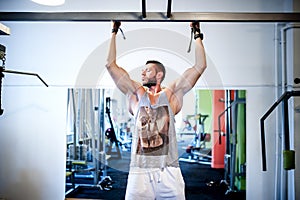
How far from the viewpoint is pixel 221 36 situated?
132 inches

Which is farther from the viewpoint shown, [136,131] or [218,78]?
[218,78]

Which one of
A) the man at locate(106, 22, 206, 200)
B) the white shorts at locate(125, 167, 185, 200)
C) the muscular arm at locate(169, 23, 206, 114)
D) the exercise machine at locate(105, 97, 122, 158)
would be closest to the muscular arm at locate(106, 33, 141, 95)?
the man at locate(106, 22, 206, 200)

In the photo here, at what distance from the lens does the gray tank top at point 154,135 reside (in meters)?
2.08

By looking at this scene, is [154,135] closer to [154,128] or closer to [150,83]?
[154,128]

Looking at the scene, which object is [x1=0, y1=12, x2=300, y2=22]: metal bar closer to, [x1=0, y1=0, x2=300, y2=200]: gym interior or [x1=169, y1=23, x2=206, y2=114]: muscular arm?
[x1=169, y1=23, x2=206, y2=114]: muscular arm

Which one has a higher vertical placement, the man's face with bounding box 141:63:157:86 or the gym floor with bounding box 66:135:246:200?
the man's face with bounding box 141:63:157:86

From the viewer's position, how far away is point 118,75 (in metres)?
2.03

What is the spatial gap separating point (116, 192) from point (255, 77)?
2056 millimetres

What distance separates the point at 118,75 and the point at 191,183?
5.76 feet

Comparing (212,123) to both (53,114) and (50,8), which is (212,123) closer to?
(53,114)

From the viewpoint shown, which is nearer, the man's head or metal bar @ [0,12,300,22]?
metal bar @ [0,12,300,22]

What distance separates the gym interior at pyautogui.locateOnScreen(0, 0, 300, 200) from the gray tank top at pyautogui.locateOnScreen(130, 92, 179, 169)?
81 cm

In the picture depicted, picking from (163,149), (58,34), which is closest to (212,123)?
(163,149)

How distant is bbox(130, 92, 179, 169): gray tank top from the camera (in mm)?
2078
